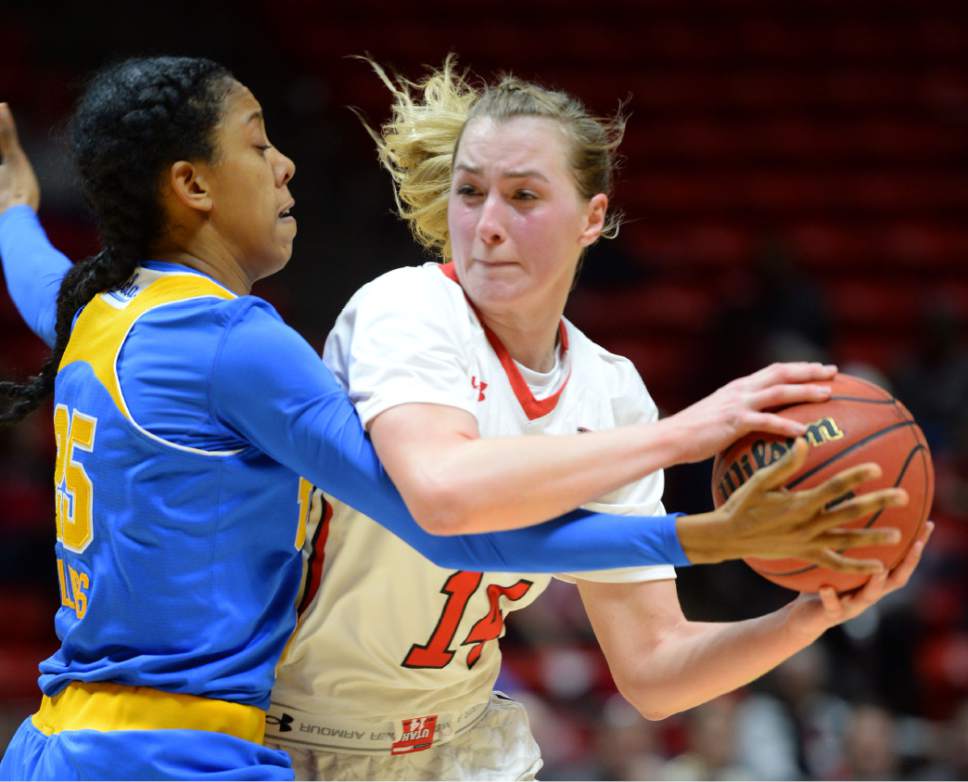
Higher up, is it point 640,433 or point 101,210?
point 101,210

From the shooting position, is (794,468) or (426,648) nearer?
(794,468)

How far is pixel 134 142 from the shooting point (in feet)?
7.86

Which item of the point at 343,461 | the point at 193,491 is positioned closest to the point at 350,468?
the point at 343,461

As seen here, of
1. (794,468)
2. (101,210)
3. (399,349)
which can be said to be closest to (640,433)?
(794,468)

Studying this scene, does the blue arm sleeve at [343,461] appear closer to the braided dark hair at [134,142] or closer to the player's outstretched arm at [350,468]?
the player's outstretched arm at [350,468]

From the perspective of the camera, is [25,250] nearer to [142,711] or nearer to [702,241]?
[142,711]

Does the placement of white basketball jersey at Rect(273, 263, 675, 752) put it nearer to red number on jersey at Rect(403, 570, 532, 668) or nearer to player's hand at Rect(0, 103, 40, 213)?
red number on jersey at Rect(403, 570, 532, 668)

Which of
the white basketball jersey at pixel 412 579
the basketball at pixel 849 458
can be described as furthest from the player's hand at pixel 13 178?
the basketball at pixel 849 458

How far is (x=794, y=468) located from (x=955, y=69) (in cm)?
947

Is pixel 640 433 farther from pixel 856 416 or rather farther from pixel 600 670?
pixel 600 670

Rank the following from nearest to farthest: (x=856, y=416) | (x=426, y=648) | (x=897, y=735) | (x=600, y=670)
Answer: (x=856, y=416)
(x=426, y=648)
(x=897, y=735)
(x=600, y=670)

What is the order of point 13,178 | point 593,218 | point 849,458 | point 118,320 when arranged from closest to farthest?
point 849,458, point 118,320, point 593,218, point 13,178

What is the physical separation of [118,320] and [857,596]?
1.31 m

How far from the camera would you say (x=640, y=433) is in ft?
6.91
